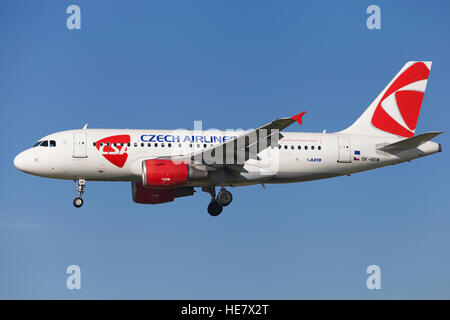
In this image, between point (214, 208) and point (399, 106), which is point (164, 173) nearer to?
point (214, 208)

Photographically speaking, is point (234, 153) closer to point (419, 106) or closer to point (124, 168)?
point (124, 168)

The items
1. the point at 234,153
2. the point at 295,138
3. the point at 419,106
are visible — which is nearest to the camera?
the point at 234,153

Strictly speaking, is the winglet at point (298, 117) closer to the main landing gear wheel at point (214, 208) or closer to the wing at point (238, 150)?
the wing at point (238, 150)

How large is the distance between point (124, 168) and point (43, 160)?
4429 millimetres

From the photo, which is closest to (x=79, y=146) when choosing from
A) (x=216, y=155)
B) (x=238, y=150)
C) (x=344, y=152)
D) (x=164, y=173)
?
(x=164, y=173)

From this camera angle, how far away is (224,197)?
37.0 meters

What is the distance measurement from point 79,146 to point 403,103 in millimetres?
20075

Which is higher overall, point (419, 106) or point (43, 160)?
point (419, 106)

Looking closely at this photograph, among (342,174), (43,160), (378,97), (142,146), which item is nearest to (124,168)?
(142,146)

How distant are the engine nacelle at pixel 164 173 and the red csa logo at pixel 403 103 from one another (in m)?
13.0

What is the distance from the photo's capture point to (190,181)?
35969mm

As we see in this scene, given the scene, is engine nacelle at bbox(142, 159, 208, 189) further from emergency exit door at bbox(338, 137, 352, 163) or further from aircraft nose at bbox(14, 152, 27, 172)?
emergency exit door at bbox(338, 137, 352, 163)

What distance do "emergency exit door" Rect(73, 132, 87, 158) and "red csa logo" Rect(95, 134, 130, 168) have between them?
27.9 inches

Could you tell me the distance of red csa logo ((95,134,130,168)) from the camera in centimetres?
3584
